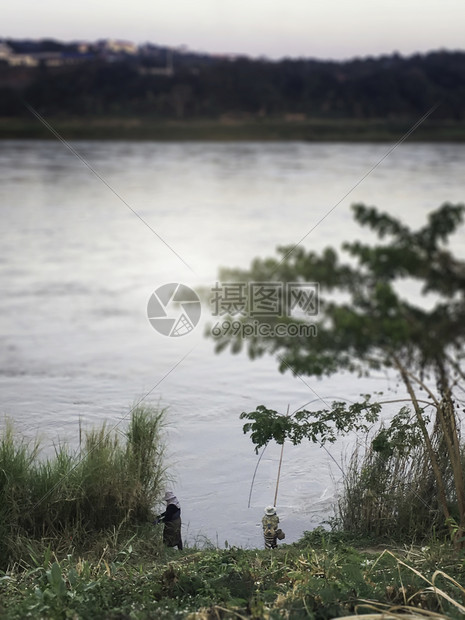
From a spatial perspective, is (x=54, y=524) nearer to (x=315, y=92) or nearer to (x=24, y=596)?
(x=24, y=596)

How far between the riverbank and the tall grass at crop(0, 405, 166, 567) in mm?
601

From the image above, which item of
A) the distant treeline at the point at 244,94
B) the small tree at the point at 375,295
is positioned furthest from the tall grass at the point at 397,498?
the distant treeline at the point at 244,94

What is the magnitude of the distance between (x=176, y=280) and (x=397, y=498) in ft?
48.2

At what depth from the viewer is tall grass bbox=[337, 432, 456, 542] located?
5.88 meters

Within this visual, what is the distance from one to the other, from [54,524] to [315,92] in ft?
132

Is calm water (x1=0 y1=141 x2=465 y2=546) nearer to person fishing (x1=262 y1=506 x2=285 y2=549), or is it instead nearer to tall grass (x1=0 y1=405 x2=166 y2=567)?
person fishing (x1=262 y1=506 x2=285 y2=549)

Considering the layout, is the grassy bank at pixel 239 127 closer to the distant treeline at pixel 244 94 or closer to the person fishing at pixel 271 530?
the distant treeline at pixel 244 94

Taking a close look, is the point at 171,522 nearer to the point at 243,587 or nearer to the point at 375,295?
the point at 243,587

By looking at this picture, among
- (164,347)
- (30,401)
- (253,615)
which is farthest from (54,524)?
(164,347)

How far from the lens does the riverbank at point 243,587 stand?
12.2 feet

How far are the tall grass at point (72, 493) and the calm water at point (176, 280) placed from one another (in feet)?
2.87

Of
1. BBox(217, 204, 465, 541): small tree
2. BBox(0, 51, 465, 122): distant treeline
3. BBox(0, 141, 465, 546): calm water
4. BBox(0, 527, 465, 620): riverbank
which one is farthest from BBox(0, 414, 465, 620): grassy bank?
BBox(0, 51, 465, 122): distant treeline

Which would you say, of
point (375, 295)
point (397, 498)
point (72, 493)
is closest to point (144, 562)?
point (72, 493)

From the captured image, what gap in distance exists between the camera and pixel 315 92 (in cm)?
4366
